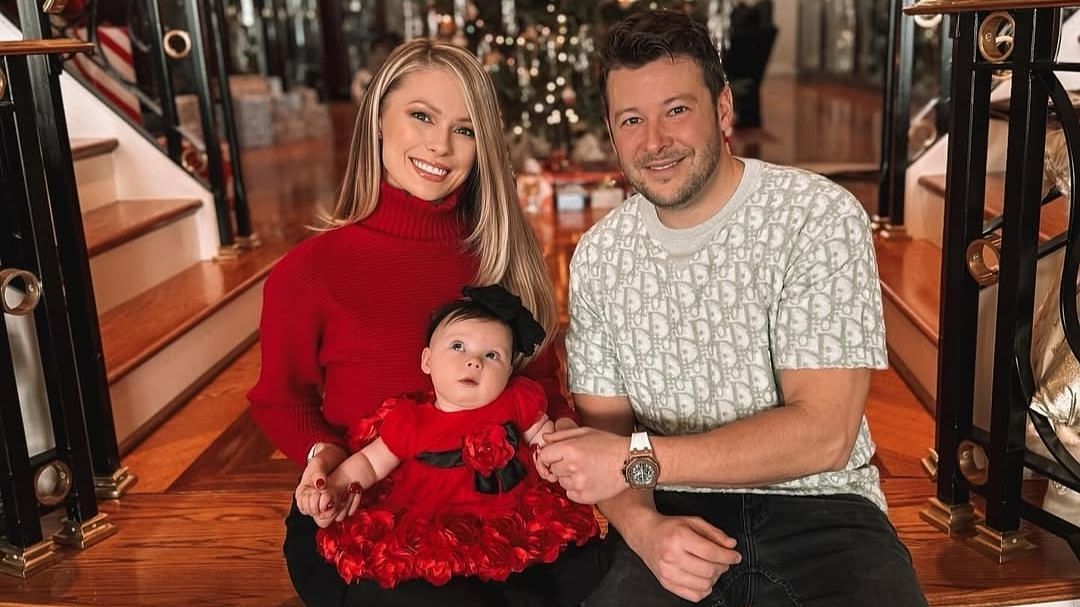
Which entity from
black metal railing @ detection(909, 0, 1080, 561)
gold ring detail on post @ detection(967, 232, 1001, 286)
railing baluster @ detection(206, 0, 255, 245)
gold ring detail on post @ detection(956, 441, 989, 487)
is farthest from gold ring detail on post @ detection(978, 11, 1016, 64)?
railing baluster @ detection(206, 0, 255, 245)

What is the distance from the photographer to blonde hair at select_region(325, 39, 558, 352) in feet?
5.44

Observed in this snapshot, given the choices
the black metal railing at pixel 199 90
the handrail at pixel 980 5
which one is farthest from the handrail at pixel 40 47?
the handrail at pixel 980 5

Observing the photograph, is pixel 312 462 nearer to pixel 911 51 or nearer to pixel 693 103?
pixel 693 103

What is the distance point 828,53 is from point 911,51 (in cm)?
1055

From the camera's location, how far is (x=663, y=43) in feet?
4.94

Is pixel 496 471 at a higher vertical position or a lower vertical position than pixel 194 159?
lower

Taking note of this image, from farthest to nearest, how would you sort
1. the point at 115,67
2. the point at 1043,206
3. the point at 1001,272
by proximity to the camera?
1. the point at 115,67
2. the point at 1043,206
3. the point at 1001,272

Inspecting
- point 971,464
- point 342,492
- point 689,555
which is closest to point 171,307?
point 342,492

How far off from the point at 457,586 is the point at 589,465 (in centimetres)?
25

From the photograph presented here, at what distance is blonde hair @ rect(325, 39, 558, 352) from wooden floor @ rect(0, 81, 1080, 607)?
28.1 inches

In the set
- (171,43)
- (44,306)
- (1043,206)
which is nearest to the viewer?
(44,306)

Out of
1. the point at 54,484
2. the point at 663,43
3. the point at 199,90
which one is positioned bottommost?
the point at 54,484

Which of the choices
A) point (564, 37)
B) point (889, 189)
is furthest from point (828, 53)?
point (889, 189)

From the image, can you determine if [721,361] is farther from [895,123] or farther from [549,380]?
[895,123]
